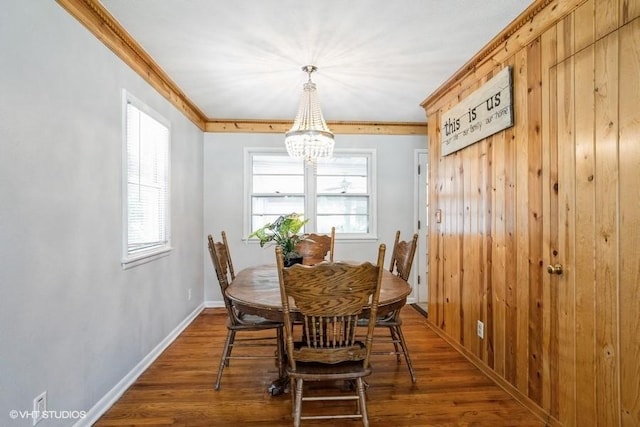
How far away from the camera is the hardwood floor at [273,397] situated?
2008mm

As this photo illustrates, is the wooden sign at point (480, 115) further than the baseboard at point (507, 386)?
Yes

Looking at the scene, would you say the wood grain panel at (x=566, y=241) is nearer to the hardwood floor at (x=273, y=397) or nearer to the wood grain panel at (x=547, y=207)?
the wood grain panel at (x=547, y=207)

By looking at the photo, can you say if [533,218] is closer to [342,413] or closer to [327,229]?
[342,413]

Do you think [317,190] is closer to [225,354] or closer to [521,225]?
[225,354]

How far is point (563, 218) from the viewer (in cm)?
183

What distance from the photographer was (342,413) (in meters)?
2.05

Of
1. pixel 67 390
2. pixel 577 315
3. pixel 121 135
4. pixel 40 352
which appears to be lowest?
pixel 67 390

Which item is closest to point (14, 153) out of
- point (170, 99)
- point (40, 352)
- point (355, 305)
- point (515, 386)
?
point (40, 352)

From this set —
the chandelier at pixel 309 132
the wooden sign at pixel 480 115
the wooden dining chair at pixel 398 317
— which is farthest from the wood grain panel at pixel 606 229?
the chandelier at pixel 309 132

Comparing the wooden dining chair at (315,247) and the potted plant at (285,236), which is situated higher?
the potted plant at (285,236)

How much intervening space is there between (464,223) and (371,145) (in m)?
1.99

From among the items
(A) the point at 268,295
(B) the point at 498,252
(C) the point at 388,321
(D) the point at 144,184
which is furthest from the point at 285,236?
(B) the point at 498,252

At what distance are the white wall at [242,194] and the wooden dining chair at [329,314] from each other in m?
2.75

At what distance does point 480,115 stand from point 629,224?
1.40 meters
